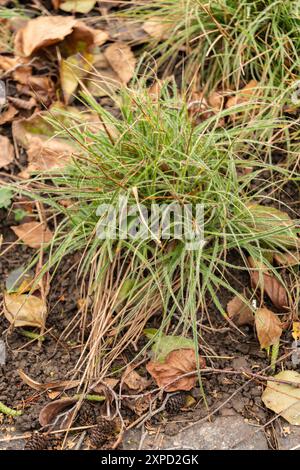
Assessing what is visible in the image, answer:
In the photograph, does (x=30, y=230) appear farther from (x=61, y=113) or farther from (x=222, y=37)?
(x=222, y=37)

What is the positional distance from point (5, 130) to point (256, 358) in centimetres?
127

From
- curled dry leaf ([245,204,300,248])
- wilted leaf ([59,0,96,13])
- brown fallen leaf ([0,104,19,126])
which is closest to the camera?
curled dry leaf ([245,204,300,248])

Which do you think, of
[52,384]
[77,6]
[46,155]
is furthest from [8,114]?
[52,384]

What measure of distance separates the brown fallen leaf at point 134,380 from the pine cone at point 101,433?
0.43ft

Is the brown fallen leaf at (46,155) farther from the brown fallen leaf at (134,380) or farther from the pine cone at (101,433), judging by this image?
the pine cone at (101,433)

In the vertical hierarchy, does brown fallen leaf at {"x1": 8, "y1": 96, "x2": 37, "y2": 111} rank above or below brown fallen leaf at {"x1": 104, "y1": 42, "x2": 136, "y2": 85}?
below

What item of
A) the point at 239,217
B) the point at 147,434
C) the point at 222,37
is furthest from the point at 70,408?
the point at 222,37

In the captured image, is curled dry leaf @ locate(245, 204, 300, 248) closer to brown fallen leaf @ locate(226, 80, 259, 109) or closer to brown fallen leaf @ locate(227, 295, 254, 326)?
brown fallen leaf @ locate(227, 295, 254, 326)

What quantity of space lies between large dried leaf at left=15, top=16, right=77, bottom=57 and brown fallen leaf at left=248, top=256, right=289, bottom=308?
1.19 meters

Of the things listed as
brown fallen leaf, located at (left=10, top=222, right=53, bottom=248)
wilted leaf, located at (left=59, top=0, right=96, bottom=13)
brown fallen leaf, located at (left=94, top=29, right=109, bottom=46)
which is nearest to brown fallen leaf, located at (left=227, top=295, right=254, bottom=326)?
brown fallen leaf, located at (left=10, top=222, right=53, bottom=248)

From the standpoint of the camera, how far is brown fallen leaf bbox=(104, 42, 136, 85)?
9.11 feet

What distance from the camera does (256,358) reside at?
2.18 meters

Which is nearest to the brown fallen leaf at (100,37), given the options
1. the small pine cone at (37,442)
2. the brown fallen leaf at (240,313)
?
the brown fallen leaf at (240,313)

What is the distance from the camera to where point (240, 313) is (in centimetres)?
224
